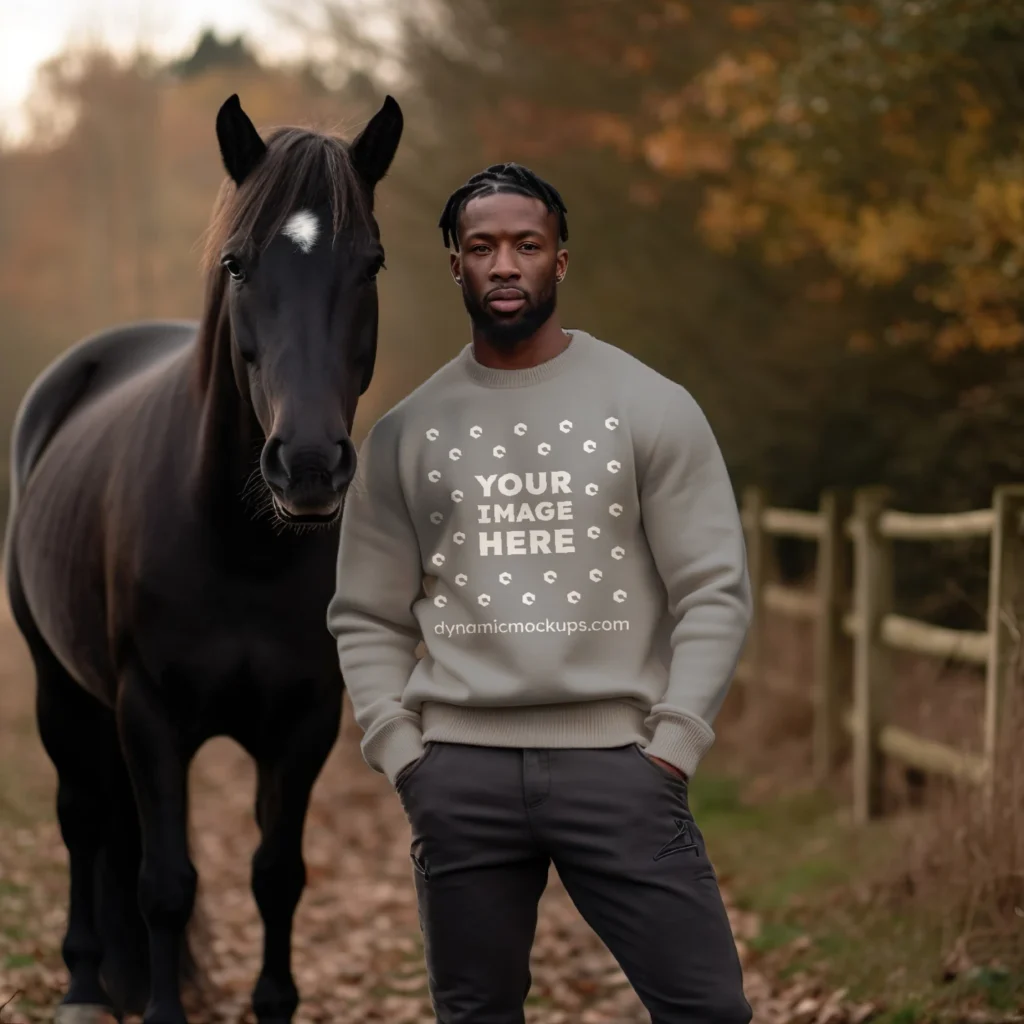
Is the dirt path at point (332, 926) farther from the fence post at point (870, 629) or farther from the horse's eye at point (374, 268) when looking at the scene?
the horse's eye at point (374, 268)

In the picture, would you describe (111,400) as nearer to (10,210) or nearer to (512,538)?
(512,538)

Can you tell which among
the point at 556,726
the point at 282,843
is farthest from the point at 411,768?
the point at 282,843

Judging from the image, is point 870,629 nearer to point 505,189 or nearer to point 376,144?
point 376,144

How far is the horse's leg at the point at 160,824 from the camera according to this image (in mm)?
4027

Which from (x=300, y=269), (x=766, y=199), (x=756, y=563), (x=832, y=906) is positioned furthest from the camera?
(x=756, y=563)

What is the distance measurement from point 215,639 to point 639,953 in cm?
163

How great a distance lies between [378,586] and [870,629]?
5110mm

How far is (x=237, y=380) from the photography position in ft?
11.7

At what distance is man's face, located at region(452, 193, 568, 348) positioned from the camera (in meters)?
2.78

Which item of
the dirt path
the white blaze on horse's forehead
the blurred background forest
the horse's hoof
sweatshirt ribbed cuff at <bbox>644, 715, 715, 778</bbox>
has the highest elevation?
the blurred background forest

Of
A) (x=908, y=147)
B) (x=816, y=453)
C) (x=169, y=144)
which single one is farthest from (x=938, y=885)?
(x=169, y=144)

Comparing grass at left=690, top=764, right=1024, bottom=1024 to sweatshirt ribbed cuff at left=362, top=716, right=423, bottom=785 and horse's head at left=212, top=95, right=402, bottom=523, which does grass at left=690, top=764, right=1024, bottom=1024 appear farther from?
horse's head at left=212, top=95, right=402, bottom=523

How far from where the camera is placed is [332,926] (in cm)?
Answer: 616

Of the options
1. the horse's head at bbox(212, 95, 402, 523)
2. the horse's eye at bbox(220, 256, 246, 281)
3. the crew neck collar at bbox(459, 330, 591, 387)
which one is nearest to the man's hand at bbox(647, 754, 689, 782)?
the crew neck collar at bbox(459, 330, 591, 387)
